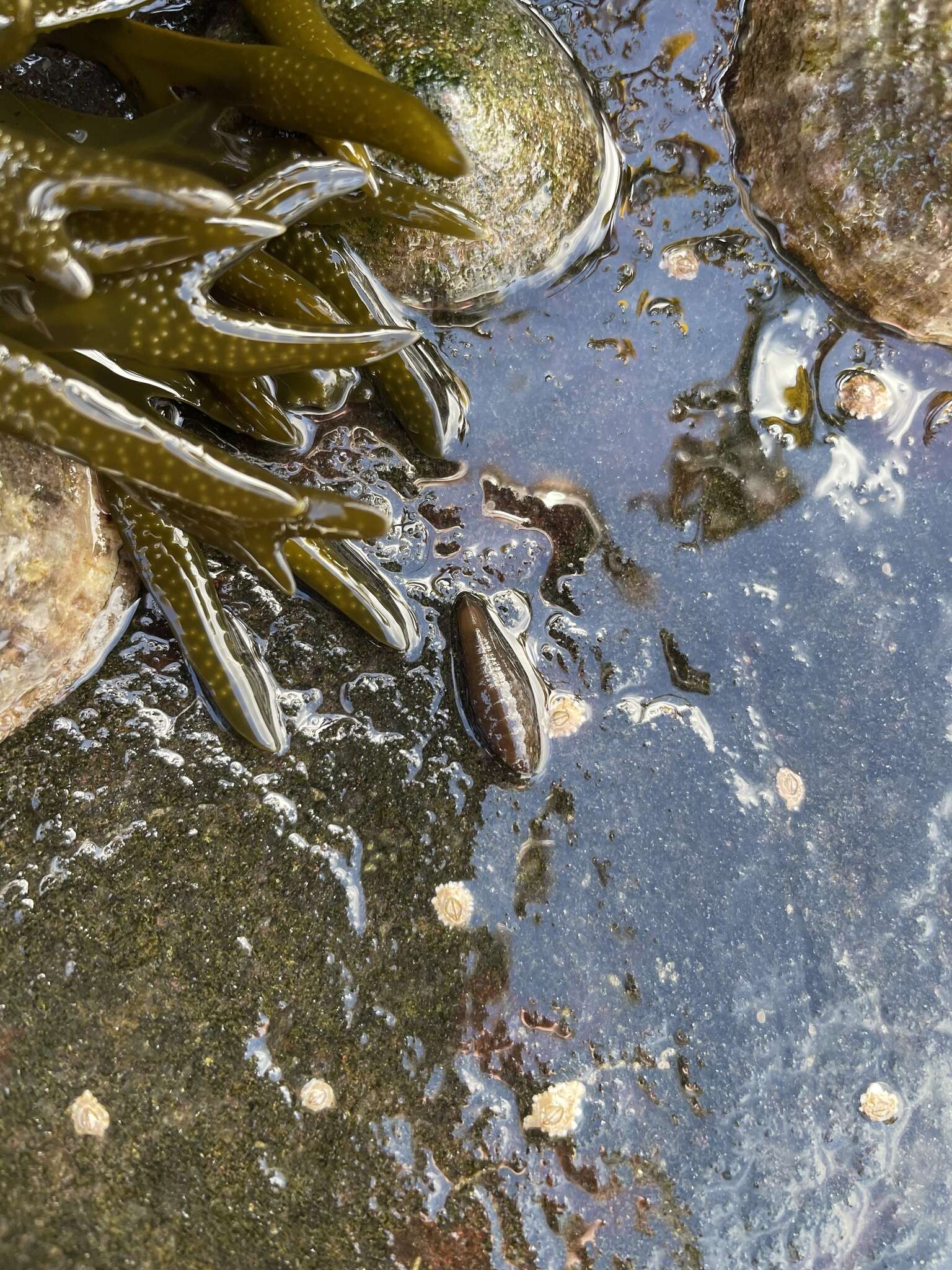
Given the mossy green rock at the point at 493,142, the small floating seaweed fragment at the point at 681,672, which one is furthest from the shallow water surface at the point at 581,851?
the mossy green rock at the point at 493,142

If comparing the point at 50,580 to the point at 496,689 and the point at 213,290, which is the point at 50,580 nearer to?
the point at 213,290

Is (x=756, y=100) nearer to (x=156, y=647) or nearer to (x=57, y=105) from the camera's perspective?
(x=57, y=105)

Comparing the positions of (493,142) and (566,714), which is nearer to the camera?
(493,142)

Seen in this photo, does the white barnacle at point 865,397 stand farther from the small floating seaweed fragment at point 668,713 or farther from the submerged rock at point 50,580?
the submerged rock at point 50,580

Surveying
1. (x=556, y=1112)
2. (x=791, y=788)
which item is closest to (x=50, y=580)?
(x=556, y=1112)

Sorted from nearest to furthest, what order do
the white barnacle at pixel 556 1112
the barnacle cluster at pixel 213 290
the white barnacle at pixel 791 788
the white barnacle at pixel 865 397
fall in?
the barnacle cluster at pixel 213 290, the white barnacle at pixel 556 1112, the white barnacle at pixel 791 788, the white barnacle at pixel 865 397

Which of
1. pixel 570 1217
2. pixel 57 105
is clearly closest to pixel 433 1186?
pixel 570 1217
